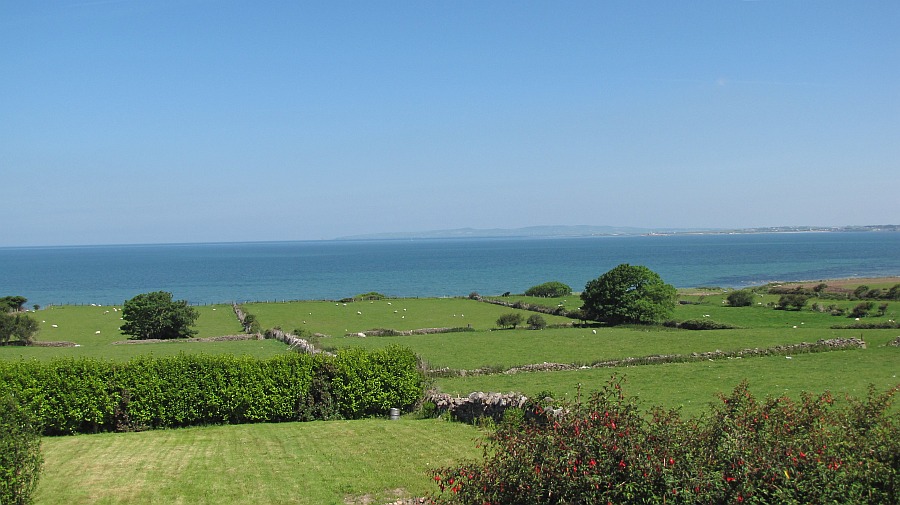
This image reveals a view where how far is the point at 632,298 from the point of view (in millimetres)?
46750

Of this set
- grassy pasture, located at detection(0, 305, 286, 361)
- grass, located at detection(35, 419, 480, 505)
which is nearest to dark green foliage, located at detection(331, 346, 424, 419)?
grass, located at detection(35, 419, 480, 505)

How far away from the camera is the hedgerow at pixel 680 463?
6219 mm

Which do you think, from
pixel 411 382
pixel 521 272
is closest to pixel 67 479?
pixel 411 382

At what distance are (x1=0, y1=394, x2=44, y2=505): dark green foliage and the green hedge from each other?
27.5 feet

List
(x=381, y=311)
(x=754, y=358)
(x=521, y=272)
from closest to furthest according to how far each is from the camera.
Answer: (x=754, y=358) → (x=381, y=311) → (x=521, y=272)

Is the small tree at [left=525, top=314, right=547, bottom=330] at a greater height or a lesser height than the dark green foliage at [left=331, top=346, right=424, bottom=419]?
lesser

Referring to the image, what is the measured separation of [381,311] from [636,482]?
51707 millimetres

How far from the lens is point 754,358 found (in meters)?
29.0

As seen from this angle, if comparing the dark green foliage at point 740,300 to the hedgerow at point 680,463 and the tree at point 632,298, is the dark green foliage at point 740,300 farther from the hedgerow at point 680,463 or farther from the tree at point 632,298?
the hedgerow at point 680,463

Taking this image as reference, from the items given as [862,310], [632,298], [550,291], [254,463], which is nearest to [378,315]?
[632,298]

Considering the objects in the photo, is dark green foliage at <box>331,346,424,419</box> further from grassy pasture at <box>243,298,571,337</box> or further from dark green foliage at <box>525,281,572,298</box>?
dark green foliage at <box>525,281,572,298</box>

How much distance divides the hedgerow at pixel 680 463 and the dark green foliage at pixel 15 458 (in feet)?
19.5

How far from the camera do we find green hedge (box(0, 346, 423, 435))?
17.1 metres

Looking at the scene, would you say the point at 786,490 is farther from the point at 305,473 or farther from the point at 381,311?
the point at 381,311
